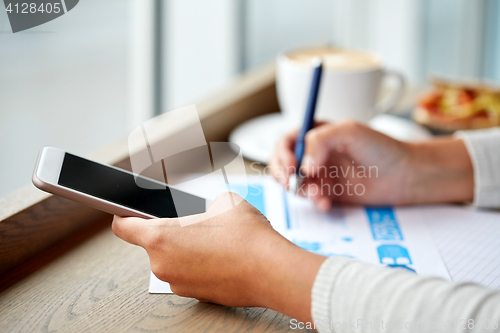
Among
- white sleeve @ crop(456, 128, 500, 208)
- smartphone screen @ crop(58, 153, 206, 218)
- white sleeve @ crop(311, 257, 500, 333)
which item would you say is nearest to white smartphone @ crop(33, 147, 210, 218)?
smartphone screen @ crop(58, 153, 206, 218)

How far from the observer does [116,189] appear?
34 centimetres

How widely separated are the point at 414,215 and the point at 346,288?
0.78 ft

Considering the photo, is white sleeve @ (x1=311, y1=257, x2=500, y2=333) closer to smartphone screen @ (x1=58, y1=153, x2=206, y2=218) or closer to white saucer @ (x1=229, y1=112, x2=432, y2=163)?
smartphone screen @ (x1=58, y1=153, x2=206, y2=218)

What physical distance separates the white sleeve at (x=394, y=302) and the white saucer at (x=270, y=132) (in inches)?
12.2

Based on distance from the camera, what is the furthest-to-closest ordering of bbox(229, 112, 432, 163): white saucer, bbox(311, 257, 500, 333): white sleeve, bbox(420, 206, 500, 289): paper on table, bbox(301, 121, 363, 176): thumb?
bbox(229, 112, 432, 163): white saucer, bbox(301, 121, 363, 176): thumb, bbox(420, 206, 500, 289): paper on table, bbox(311, 257, 500, 333): white sleeve

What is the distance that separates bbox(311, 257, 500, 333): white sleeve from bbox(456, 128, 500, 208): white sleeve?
261 mm

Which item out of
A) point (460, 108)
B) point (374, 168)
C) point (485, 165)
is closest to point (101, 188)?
point (374, 168)

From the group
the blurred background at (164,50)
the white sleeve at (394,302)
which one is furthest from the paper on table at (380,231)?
the blurred background at (164,50)

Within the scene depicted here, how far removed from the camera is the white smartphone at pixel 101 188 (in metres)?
0.31

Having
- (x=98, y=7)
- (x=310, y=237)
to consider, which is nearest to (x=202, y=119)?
(x=310, y=237)

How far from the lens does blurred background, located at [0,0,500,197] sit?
0.89 metres

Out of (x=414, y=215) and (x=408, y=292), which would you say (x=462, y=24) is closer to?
(x=414, y=215)

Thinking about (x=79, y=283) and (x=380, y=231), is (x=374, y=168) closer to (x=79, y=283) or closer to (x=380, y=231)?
(x=380, y=231)

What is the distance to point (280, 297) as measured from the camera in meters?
0.31
